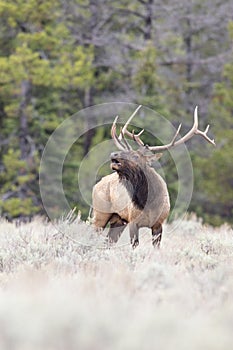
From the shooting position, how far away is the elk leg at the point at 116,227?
407 inches

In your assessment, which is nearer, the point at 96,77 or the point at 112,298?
the point at 112,298

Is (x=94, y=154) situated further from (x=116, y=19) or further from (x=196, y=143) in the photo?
(x=116, y=19)

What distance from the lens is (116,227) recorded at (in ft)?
34.4

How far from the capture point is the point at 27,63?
22609 mm

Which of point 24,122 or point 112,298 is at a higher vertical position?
point 24,122

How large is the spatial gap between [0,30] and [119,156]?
51.9 feet

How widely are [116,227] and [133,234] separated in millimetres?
861

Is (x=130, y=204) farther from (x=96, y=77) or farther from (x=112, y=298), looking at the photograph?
(x=96, y=77)

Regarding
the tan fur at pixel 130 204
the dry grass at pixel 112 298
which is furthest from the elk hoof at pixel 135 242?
the dry grass at pixel 112 298

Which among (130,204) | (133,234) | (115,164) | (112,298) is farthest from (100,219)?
(112,298)

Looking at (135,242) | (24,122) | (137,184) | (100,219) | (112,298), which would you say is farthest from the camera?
(24,122)

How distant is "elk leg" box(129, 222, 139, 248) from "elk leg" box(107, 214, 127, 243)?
578 millimetres

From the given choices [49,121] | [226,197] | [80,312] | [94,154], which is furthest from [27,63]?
[80,312]

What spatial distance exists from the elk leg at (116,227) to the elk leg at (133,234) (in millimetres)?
578
